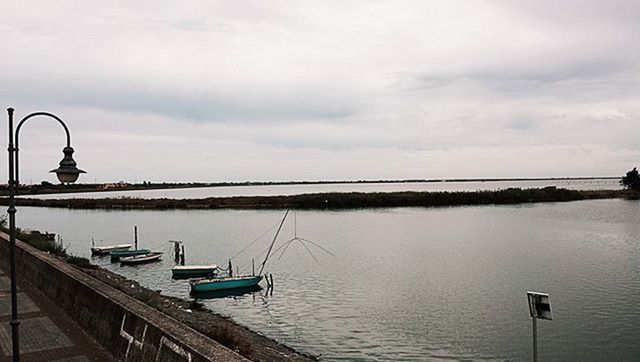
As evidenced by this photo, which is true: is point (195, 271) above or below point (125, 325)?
below

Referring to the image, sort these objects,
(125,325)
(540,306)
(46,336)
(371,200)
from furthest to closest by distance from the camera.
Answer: (371,200)
(46,336)
(540,306)
(125,325)

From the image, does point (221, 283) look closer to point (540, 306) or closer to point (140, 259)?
point (140, 259)

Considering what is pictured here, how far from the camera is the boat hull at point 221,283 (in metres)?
30.7

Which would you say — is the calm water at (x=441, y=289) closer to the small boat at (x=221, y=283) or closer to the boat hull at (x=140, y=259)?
the boat hull at (x=140, y=259)

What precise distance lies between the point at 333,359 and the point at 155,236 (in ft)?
167

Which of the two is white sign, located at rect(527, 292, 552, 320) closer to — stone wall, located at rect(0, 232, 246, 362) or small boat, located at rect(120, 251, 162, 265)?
stone wall, located at rect(0, 232, 246, 362)

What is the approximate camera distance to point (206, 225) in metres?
76.3

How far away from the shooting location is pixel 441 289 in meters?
30.3

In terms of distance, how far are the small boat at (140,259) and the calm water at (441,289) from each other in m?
0.86

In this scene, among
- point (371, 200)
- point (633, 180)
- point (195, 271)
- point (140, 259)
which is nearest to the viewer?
point (195, 271)

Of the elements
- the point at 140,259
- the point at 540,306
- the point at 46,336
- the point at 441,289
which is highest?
the point at 540,306

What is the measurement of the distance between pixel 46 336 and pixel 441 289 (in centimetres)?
2235

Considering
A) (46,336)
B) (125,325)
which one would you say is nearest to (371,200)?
(46,336)

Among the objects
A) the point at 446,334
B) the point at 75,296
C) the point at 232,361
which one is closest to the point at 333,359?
the point at 446,334
